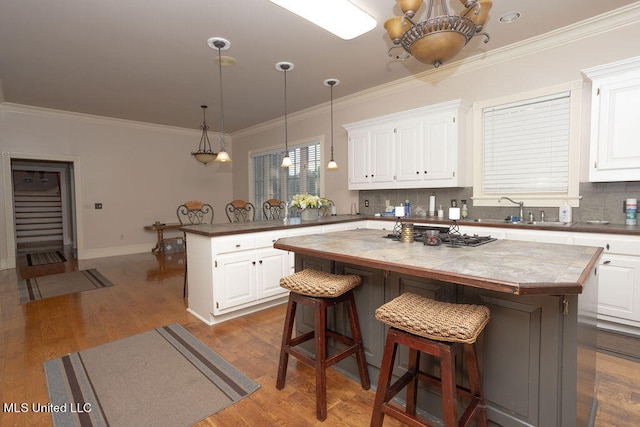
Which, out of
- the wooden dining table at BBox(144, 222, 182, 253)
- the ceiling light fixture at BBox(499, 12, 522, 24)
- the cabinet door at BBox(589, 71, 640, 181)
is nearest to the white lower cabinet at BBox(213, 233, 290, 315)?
the ceiling light fixture at BBox(499, 12, 522, 24)

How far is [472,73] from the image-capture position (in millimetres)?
3801

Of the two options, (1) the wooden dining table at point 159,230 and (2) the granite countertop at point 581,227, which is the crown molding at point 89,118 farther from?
(2) the granite countertop at point 581,227

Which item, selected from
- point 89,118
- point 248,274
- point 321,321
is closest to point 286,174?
point 248,274

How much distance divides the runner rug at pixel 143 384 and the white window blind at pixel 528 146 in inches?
135

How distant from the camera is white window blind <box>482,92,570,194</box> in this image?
3205 mm

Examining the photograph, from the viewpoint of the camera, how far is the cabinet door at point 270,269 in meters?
3.27

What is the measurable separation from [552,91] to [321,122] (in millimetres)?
3480

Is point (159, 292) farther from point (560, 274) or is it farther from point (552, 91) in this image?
point (552, 91)

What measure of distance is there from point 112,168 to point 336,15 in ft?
19.2

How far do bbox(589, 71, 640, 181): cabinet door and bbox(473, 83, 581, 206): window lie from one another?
0.96ft

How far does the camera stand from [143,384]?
2.02m

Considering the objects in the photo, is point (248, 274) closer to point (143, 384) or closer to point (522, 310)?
point (143, 384)

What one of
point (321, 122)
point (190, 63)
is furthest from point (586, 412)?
point (321, 122)

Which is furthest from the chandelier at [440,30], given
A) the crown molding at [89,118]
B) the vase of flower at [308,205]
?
the crown molding at [89,118]
